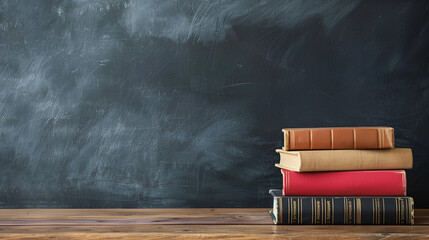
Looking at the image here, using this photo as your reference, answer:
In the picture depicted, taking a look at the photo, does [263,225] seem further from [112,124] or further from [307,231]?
[112,124]

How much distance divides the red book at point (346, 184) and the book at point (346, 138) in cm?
8

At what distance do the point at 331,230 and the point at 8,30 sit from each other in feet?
4.29

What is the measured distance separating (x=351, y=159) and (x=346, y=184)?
0.25ft

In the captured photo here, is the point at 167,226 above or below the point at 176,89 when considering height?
below

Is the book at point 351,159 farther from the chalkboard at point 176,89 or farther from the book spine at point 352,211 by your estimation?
the chalkboard at point 176,89

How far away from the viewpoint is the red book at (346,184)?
122cm

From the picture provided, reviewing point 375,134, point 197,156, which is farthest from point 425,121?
point 197,156

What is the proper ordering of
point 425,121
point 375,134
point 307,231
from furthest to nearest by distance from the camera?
point 425,121
point 375,134
point 307,231

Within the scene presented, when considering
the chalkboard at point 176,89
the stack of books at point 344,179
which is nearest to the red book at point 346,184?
the stack of books at point 344,179

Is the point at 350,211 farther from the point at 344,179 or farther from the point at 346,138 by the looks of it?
the point at 346,138

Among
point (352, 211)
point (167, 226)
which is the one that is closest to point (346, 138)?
point (352, 211)

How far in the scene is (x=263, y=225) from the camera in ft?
3.95

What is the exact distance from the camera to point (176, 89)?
154cm

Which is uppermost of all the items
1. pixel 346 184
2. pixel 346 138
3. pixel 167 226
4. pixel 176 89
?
pixel 176 89
